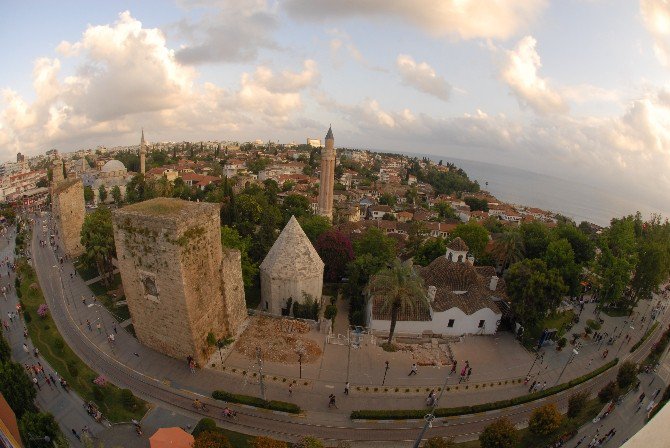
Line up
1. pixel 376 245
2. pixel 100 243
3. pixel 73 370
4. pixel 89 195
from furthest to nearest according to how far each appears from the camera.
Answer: pixel 89 195, pixel 376 245, pixel 100 243, pixel 73 370

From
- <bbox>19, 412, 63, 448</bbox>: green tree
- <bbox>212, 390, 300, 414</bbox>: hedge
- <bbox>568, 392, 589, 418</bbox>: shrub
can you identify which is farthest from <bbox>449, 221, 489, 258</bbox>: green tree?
<bbox>19, 412, 63, 448</bbox>: green tree

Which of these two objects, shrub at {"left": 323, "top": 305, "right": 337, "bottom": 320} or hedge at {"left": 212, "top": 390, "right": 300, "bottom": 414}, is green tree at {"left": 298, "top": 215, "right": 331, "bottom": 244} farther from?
hedge at {"left": 212, "top": 390, "right": 300, "bottom": 414}

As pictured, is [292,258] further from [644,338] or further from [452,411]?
[644,338]

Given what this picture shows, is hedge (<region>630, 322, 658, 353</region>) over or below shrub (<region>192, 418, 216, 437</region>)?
below

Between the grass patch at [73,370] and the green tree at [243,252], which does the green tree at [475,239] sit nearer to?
the green tree at [243,252]

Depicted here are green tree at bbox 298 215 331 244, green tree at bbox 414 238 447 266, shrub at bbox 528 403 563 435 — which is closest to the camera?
shrub at bbox 528 403 563 435

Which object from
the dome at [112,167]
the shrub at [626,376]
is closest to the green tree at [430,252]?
the shrub at [626,376]

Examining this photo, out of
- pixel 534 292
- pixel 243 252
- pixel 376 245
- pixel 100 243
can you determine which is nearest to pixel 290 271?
pixel 243 252
